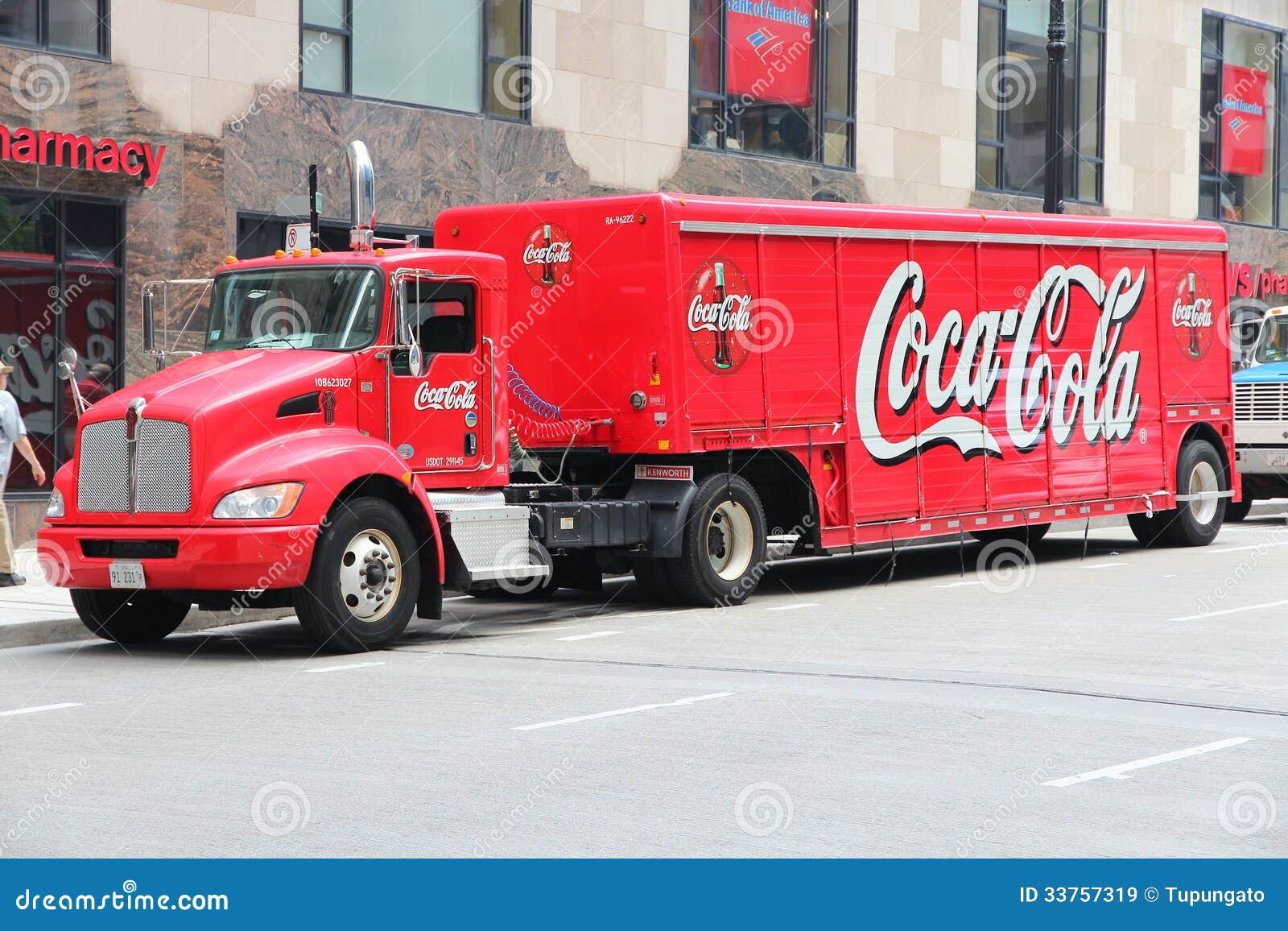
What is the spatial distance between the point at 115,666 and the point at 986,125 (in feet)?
72.4

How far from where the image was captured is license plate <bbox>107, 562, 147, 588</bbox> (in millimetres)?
11773

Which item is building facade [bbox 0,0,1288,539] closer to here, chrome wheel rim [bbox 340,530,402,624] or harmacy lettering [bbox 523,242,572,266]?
chrome wheel rim [bbox 340,530,402,624]

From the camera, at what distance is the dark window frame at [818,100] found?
84.1 feet

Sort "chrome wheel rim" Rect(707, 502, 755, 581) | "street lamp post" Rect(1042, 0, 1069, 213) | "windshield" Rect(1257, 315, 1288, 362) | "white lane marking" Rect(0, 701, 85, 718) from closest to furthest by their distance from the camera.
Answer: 1. "white lane marking" Rect(0, 701, 85, 718)
2. "chrome wheel rim" Rect(707, 502, 755, 581)
3. "street lamp post" Rect(1042, 0, 1069, 213)
4. "windshield" Rect(1257, 315, 1288, 362)

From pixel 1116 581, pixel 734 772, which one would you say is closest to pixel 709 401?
pixel 1116 581

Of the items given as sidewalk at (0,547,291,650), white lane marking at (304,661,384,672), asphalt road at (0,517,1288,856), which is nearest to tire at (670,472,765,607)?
asphalt road at (0,517,1288,856)

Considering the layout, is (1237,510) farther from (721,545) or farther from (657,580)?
(657,580)

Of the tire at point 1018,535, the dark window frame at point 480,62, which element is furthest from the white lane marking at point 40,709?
the tire at point 1018,535

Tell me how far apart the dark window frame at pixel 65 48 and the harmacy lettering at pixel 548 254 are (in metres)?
6.59

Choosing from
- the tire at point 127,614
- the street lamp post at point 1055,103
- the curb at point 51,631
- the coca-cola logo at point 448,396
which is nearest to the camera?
the tire at point 127,614

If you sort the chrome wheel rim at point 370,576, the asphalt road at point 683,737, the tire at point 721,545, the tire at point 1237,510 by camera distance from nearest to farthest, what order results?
the asphalt road at point 683,737, the chrome wheel rim at point 370,576, the tire at point 721,545, the tire at point 1237,510

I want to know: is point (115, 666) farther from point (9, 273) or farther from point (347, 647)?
point (9, 273)

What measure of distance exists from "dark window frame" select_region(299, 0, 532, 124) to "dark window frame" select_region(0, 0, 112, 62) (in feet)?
7.88

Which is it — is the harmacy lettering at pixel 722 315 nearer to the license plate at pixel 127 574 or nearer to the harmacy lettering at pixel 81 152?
the license plate at pixel 127 574
